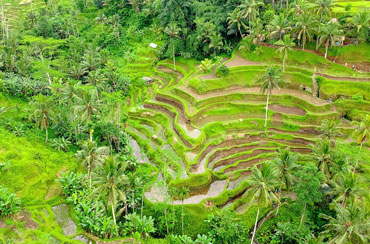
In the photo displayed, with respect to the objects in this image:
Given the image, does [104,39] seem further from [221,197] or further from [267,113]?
[221,197]

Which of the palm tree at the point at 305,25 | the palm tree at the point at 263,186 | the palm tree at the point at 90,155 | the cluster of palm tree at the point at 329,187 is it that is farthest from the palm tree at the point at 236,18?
the palm tree at the point at 90,155

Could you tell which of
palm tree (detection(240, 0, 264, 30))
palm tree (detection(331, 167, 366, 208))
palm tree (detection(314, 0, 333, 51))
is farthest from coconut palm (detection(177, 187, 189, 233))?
palm tree (detection(314, 0, 333, 51))

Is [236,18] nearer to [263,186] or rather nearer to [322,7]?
[322,7]

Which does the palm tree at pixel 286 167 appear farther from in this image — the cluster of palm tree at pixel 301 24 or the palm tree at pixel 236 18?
the palm tree at pixel 236 18

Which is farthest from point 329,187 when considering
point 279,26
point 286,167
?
point 279,26

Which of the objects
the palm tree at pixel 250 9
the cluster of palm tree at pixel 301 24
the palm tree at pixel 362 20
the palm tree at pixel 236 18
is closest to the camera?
the palm tree at pixel 362 20

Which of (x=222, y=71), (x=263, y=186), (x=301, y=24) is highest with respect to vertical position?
(x=301, y=24)

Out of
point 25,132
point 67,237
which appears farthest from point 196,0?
point 67,237
